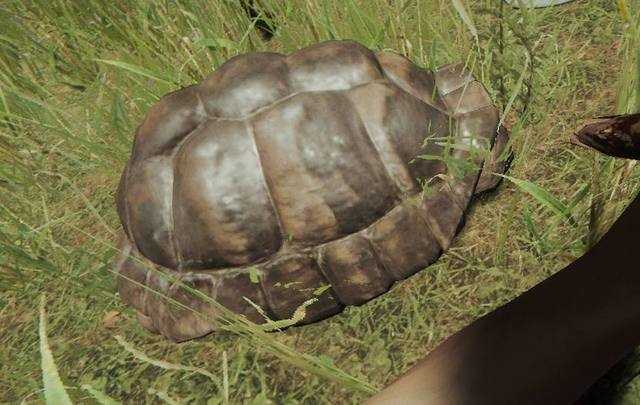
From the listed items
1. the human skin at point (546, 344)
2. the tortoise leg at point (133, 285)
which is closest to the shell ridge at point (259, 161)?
the tortoise leg at point (133, 285)

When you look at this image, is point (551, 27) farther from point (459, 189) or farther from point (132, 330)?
point (132, 330)

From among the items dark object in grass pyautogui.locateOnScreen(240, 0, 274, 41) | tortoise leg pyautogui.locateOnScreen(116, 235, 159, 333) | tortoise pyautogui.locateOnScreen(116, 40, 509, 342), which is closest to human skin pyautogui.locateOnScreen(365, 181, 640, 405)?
tortoise pyautogui.locateOnScreen(116, 40, 509, 342)

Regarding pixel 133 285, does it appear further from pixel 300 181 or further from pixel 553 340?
pixel 553 340

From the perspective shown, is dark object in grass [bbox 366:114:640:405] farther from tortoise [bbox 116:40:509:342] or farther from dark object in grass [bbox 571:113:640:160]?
tortoise [bbox 116:40:509:342]

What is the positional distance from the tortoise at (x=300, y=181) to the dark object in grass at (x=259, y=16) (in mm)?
589

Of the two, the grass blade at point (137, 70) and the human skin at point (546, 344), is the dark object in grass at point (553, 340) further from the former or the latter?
the grass blade at point (137, 70)

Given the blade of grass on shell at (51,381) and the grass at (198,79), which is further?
the grass at (198,79)

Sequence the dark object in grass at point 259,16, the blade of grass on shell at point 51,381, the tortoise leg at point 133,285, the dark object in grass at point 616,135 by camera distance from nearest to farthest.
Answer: the blade of grass on shell at point 51,381, the dark object in grass at point 616,135, the tortoise leg at point 133,285, the dark object in grass at point 259,16

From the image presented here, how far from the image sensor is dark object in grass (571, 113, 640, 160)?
0.90 meters

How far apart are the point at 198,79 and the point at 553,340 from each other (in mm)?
2156

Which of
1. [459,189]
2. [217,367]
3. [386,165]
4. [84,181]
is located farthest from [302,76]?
[84,181]

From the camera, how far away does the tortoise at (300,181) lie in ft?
5.75

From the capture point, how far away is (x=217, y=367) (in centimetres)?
188

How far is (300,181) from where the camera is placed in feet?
5.71
